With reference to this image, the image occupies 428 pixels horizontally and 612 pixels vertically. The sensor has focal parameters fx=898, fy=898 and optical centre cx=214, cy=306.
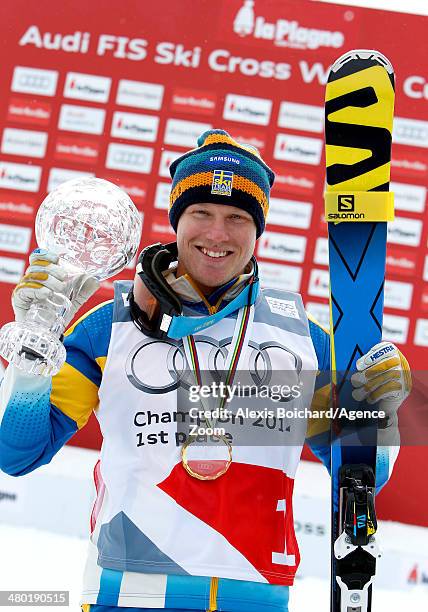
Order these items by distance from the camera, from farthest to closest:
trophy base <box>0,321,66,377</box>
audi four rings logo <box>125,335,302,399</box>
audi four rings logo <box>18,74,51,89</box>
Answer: audi four rings logo <box>18,74,51,89</box>, audi four rings logo <box>125,335,302,399</box>, trophy base <box>0,321,66,377</box>

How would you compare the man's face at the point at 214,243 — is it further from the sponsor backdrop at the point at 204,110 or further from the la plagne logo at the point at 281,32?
the la plagne logo at the point at 281,32

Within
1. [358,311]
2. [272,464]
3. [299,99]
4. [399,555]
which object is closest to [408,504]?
[399,555]

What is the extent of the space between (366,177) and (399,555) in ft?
8.59

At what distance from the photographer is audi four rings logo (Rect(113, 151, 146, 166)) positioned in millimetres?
4969

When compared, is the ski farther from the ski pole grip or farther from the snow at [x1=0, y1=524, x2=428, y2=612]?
the snow at [x1=0, y1=524, x2=428, y2=612]

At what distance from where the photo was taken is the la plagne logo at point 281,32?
4.76 m

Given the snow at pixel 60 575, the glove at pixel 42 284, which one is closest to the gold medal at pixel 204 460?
the glove at pixel 42 284

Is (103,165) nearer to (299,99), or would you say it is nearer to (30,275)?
(299,99)

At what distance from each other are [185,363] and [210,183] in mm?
373

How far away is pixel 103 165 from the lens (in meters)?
4.98

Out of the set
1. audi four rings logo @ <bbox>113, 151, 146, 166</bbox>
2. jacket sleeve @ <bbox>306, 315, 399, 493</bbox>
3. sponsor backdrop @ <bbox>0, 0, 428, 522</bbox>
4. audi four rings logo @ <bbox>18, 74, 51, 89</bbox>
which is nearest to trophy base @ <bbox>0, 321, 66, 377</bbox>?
jacket sleeve @ <bbox>306, 315, 399, 493</bbox>

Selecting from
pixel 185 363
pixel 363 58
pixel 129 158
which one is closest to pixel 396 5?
pixel 129 158

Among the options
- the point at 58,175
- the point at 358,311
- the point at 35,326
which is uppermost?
the point at 58,175

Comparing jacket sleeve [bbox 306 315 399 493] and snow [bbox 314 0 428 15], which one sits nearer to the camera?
jacket sleeve [bbox 306 315 399 493]
